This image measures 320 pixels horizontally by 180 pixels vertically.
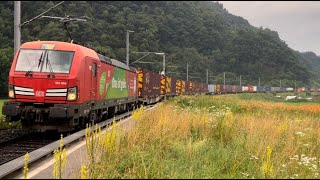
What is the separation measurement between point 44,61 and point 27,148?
3.24 m

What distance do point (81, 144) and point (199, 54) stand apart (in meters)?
109

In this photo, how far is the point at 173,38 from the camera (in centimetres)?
9519

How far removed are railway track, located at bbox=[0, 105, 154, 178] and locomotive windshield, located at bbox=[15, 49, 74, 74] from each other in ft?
7.43

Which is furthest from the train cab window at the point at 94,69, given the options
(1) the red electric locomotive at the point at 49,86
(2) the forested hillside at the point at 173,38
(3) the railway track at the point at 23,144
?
(2) the forested hillside at the point at 173,38

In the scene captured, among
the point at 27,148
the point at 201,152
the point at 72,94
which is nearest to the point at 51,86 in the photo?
the point at 72,94

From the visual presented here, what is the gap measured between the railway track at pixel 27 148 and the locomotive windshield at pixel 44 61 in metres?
2.26

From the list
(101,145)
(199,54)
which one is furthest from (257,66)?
(101,145)

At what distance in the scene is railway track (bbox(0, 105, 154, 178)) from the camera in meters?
8.38

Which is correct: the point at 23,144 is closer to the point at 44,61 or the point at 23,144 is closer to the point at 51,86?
the point at 51,86

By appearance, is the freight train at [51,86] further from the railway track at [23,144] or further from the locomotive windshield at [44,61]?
the railway track at [23,144]

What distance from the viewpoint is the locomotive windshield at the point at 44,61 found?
1409 centimetres

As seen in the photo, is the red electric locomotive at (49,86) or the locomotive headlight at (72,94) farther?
the locomotive headlight at (72,94)

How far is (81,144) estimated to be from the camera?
1081 cm

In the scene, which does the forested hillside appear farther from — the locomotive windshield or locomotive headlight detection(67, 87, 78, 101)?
locomotive headlight detection(67, 87, 78, 101)
